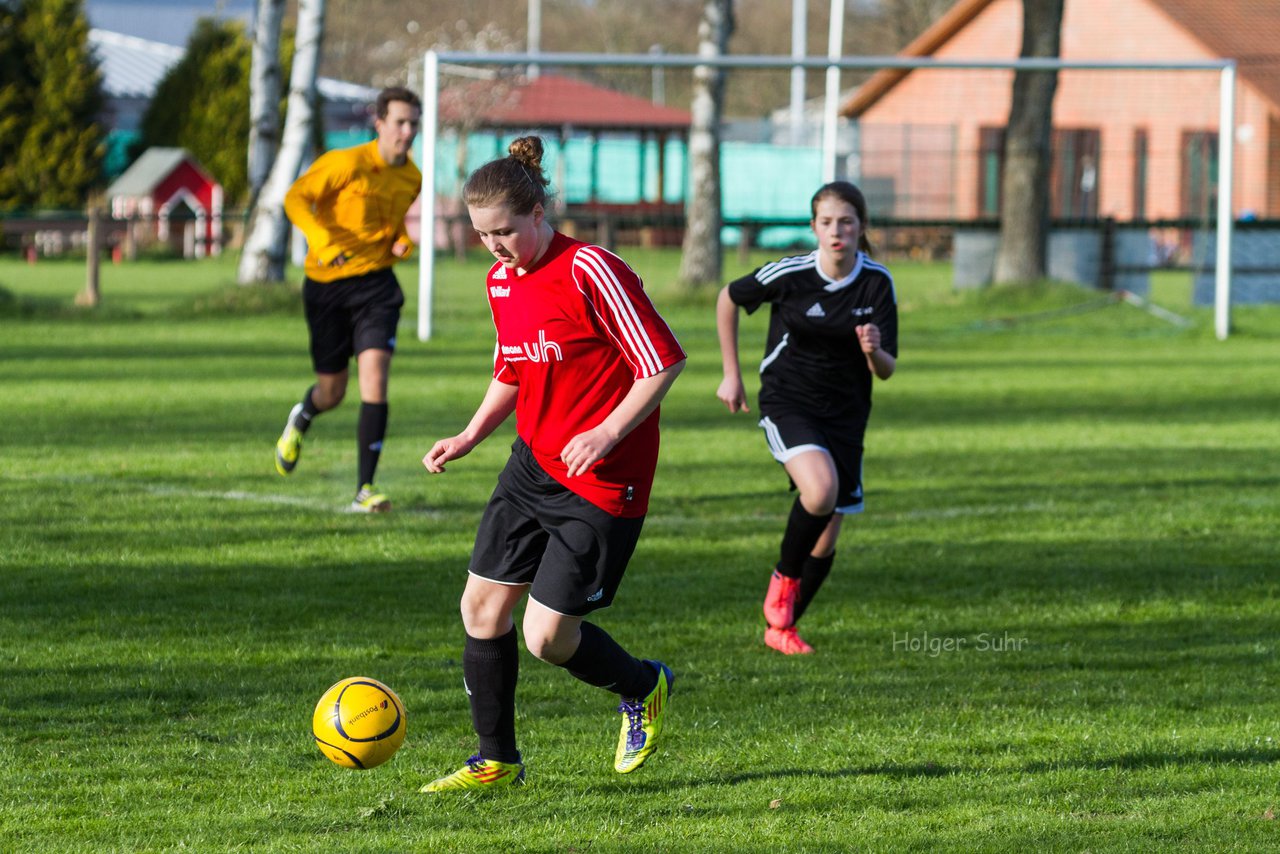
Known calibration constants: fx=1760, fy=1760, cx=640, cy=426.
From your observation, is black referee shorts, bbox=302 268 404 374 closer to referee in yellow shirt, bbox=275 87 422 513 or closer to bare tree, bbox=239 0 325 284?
referee in yellow shirt, bbox=275 87 422 513

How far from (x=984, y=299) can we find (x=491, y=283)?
60.6 feet

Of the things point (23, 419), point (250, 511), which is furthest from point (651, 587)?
point (23, 419)

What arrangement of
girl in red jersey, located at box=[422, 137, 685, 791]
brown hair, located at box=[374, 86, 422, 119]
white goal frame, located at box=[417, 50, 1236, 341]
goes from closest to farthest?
girl in red jersey, located at box=[422, 137, 685, 791] → brown hair, located at box=[374, 86, 422, 119] → white goal frame, located at box=[417, 50, 1236, 341]

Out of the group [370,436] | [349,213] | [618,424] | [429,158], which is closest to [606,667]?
[618,424]

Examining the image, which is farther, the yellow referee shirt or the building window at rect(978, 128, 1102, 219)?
the building window at rect(978, 128, 1102, 219)

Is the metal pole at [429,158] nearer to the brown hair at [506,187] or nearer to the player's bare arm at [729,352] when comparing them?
the player's bare arm at [729,352]

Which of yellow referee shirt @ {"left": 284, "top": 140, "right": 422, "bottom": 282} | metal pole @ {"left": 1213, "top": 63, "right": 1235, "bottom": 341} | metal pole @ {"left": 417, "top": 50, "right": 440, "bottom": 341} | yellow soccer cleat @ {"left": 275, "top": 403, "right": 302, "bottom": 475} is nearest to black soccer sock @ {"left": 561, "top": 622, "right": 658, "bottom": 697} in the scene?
yellow referee shirt @ {"left": 284, "top": 140, "right": 422, "bottom": 282}

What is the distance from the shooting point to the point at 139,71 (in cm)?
5338

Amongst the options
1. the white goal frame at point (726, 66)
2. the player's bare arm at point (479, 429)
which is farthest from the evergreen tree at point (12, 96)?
the player's bare arm at point (479, 429)

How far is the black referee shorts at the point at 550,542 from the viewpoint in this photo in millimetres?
4516

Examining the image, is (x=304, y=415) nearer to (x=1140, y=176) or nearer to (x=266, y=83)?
(x=266, y=83)

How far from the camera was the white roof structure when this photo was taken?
5088 centimetres

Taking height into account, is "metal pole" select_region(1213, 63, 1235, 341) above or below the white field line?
above

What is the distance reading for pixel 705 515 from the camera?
356 inches
